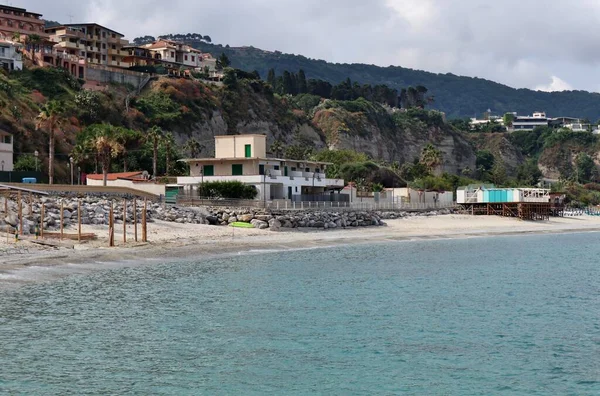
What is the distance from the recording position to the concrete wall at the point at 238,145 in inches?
2881

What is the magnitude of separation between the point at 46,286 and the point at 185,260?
12.9 m

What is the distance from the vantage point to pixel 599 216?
116 meters

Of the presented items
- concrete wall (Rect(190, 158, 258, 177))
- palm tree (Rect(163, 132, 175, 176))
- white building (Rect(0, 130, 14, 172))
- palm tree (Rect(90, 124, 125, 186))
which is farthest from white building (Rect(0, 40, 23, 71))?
concrete wall (Rect(190, 158, 258, 177))

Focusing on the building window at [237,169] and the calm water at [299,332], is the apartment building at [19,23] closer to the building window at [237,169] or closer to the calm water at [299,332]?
the building window at [237,169]

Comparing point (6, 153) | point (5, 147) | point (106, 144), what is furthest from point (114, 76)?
point (106, 144)

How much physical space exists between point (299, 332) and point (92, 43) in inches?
4318

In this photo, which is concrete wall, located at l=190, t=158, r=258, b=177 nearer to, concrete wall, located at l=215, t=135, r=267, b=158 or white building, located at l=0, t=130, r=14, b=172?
concrete wall, located at l=215, t=135, r=267, b=158

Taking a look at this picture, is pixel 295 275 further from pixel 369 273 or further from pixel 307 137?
pixel 307 137

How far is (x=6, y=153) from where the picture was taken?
7156cm

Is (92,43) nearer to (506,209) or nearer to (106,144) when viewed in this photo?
(106,144)

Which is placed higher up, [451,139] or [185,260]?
[451,139]

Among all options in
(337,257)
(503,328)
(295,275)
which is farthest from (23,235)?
(503,328)

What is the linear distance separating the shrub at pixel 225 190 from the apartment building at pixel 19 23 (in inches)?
2335

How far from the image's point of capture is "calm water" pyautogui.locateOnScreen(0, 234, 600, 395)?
19.2 m
